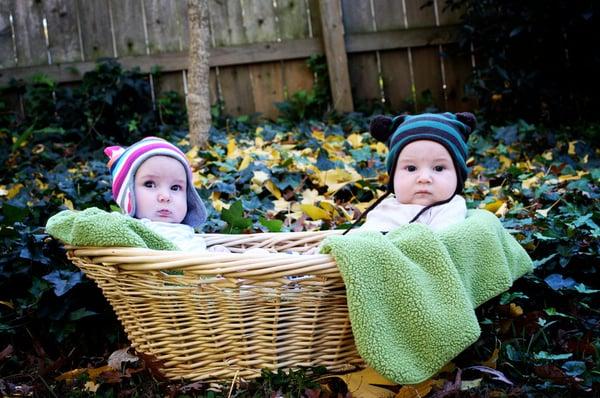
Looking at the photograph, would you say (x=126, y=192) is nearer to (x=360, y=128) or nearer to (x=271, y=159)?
(x=271, y=159)

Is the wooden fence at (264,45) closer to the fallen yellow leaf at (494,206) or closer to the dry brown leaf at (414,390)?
the fallen yellow leaf at (494,206)

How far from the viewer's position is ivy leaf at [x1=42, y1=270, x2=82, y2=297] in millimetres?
2023

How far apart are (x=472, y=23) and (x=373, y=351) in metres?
3.79

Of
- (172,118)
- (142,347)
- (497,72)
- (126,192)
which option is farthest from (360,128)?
(142,347)

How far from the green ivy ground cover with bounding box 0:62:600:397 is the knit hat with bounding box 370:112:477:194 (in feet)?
1.21

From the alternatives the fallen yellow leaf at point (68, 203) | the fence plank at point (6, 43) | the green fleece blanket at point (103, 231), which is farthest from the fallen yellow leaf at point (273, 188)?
the fence plank at point (6, 43)

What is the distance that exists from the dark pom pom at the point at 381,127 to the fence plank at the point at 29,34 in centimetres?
362

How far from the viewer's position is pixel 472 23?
4836 mm

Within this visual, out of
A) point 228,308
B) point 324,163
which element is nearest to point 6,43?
point 324,163

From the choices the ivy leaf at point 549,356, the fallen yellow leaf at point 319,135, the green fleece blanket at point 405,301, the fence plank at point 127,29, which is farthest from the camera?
the fence plank at point 127,29

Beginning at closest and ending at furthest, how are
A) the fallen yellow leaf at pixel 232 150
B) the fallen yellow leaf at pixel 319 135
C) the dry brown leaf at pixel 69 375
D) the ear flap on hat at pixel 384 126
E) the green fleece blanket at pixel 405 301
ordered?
the green fleece blanket at pixel 405 301 → the dry brown leaf at pixel 69 375 → the ear flap on hat at pixel 384 126 → the fallen yellow leaf at pixel 232 150 → the fallen yellow leaf at pixel 319 135

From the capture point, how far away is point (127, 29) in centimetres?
518

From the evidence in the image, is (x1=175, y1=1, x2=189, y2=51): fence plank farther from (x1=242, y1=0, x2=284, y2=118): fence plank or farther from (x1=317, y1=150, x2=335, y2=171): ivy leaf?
(x1=317, y1=150, x2=335, y2=171): ivy leaf

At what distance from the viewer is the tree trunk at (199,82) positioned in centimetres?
415
